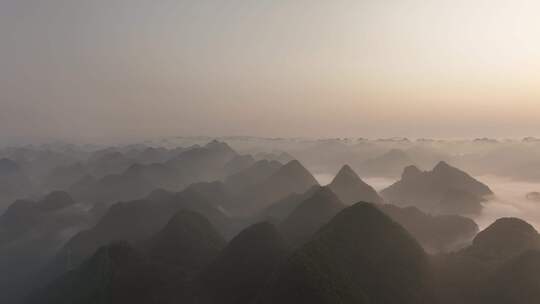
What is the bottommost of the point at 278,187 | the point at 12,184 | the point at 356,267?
the point at 12,184

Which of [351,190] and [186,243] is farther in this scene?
[351,190]

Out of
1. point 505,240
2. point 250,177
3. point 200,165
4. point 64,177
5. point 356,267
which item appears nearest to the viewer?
Answer: point 356,267

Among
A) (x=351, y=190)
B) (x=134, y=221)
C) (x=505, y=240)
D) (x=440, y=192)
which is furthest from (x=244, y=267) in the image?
(x=440, y=192)

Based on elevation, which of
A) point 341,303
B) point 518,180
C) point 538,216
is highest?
point 341,303

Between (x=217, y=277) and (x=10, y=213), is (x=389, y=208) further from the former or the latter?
(x=10, y=213)

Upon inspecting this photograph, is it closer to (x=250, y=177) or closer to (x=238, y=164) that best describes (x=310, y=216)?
(x=250, y=177)

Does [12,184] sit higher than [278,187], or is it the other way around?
[278,187]

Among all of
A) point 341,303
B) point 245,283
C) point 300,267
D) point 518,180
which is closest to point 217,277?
point 245,283

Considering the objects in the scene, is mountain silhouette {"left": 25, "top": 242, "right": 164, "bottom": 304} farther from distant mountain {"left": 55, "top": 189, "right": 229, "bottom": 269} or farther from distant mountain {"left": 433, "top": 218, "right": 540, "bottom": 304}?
distant mountain {"left": 433, "top": 218, "right": 540, "bottom": 304}
